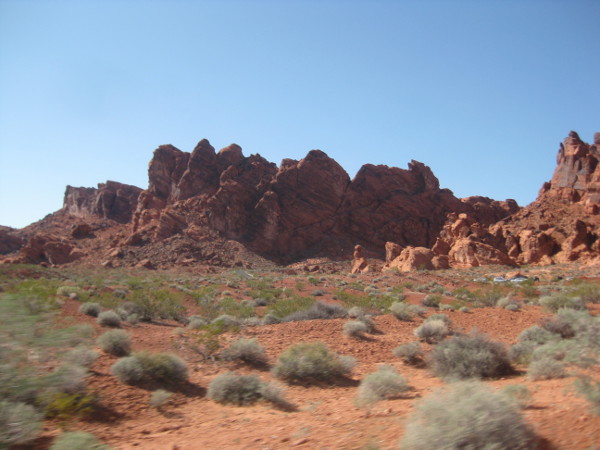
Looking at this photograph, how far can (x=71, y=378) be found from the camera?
563 centimetres

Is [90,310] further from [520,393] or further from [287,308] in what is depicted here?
[520,393]

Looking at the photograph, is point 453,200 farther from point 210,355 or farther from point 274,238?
point 210,355

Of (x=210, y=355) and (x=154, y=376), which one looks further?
(x=210, y=355)

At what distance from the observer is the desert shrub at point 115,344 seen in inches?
348

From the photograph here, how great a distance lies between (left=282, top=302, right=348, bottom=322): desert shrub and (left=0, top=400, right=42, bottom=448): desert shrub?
11076mm

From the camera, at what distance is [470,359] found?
25.1ft

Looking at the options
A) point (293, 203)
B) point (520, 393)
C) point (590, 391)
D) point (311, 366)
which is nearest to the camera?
point (590, 391)

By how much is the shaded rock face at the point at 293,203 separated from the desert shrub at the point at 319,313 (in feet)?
Answer: 170

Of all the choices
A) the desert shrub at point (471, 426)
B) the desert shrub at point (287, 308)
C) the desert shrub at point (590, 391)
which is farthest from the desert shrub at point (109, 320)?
the desert shrub at point (590, 391)

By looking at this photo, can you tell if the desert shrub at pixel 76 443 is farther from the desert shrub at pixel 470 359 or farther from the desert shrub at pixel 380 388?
the desert shrub at pixel 470 359

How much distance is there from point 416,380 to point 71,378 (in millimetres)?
6365

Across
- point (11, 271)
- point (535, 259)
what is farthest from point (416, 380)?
point (535, 259)

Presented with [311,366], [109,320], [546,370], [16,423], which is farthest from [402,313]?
[16,423]

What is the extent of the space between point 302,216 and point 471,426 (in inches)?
2725
